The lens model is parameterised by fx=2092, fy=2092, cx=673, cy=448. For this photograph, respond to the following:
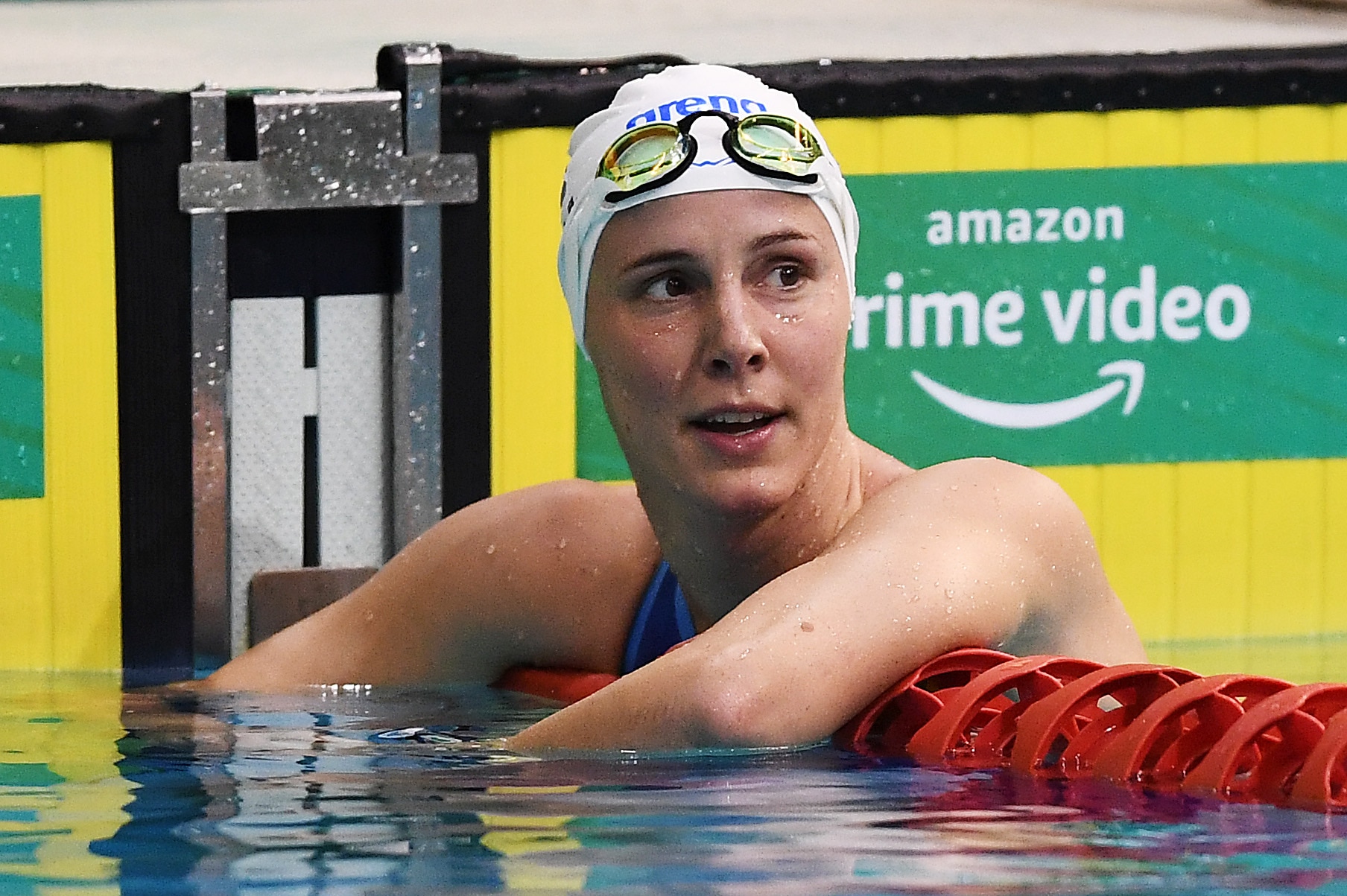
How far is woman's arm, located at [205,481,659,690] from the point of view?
3.12 meters

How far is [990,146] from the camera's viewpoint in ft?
14.1

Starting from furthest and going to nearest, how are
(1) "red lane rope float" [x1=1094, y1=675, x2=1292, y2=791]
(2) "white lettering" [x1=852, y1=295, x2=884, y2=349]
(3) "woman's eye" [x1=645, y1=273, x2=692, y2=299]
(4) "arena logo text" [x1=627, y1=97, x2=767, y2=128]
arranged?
(2) "white lettering" [x1=852, y1=295, x2=884, y2=349]
(4) "arena logo text" [x1=627, y1=97, x2=767, y2=128]
(3) "woman's eye" [x1=645, y1=273, x2=692, y2=299]
(1) "red lane rope float" [x1=1094, y1=675, x2=1292, y2=791]

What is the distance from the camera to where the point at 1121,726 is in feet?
7.80

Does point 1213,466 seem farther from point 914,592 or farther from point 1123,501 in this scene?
point 914,592

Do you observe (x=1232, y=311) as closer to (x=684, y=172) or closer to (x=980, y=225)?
(x=980, y=225)

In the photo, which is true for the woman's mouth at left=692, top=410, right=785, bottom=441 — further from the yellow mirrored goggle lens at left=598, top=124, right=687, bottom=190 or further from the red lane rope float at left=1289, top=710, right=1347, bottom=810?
the red lane rope float at left=1289, top=710, right=1347, bottom=810

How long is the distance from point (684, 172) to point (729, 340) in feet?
0.81

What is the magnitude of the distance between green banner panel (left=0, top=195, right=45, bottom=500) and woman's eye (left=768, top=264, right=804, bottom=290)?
203 centimetres

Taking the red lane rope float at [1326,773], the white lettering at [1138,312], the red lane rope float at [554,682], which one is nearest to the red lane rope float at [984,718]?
the red lane rope float at [1326,773]

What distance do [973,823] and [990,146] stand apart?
250 cm

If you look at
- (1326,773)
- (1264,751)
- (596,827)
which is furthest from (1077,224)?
(596,827)

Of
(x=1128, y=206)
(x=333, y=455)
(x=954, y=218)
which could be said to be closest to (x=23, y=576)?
(x=333, y=455)

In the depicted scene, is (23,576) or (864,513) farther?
(23,576)

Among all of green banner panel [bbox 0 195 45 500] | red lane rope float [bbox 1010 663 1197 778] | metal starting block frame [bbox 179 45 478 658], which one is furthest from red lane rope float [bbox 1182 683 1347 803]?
green banner panel [bbox 0 195 45 500]
